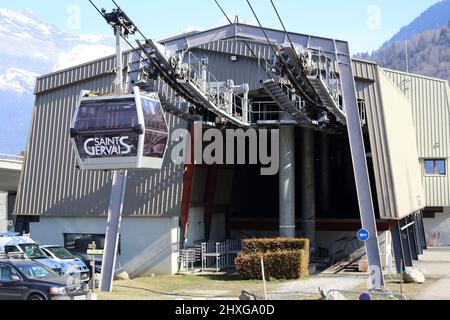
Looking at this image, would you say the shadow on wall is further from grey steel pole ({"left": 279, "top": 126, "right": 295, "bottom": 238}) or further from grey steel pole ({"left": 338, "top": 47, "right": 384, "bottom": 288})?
grey steel pole ({"left": 338, "top": 47, "right": 384, "bottom": 288})

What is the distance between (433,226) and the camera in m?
48.1

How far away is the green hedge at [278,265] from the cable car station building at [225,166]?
422 centimetres

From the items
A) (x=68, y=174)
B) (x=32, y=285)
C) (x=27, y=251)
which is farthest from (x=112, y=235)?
(x=68, y=174)

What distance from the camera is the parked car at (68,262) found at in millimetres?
25406

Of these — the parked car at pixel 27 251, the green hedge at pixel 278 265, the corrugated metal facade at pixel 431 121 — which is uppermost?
the corrugated metal facade at pixel 431 121

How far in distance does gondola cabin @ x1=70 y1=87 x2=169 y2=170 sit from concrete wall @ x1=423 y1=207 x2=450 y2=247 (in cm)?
3187

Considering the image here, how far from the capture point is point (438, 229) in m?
47.9

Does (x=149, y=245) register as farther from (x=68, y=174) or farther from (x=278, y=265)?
(x=278, y=265)

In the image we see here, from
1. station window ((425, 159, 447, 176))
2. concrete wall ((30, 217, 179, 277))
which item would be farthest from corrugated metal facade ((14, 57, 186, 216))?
station window ((425, 159, 447, 176))

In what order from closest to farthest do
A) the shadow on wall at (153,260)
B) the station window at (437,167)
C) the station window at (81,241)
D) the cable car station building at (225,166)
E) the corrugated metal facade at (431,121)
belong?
1. the cable car station building at (225,166)
2. the shadow on wall at (153,260)
3. the station window at (81,241)
4. the corrugated metal facade at (431,121)
5. the station window at (437,167)

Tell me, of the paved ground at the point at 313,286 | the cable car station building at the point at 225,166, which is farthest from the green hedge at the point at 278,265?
the cable car station building at the point at 225,166

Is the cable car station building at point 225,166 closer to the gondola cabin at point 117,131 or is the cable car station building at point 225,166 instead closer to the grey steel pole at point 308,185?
the grey steel pole at point 308,185

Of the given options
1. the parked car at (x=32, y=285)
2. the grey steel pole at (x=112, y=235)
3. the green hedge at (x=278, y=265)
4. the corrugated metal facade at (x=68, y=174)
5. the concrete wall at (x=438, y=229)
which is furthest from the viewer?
the concrete wall at (x=438, y=229)
